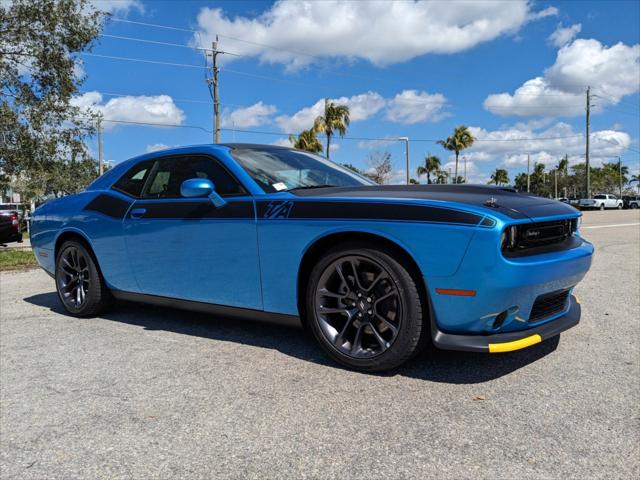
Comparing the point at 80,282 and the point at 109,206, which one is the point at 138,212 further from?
the point at 80,282

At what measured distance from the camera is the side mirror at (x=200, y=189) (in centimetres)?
347

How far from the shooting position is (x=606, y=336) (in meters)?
3.74

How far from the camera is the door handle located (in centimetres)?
412

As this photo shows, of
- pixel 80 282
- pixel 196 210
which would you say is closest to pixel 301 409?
pixel 196 210

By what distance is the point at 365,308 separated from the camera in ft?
10.0

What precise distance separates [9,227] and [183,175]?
1289 cm

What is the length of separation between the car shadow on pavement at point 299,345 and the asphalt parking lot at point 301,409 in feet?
0.06

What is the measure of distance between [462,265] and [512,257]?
27 centimetres

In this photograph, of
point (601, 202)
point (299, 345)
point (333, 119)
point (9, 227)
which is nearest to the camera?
point (299, 345)

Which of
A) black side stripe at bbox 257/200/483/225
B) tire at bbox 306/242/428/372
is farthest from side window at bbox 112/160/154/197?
tire at bbox 306/242/428/372

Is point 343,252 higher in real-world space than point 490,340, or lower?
higher

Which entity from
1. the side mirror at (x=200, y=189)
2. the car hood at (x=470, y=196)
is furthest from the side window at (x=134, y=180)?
the car hood at (x=470, y=196)

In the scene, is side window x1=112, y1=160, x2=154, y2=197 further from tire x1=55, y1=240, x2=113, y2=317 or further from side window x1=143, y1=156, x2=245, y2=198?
tire x1=55, y1=240, x2=113, y2=317

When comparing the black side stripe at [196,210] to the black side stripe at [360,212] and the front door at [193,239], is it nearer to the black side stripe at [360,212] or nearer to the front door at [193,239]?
the front door at [193,239]
